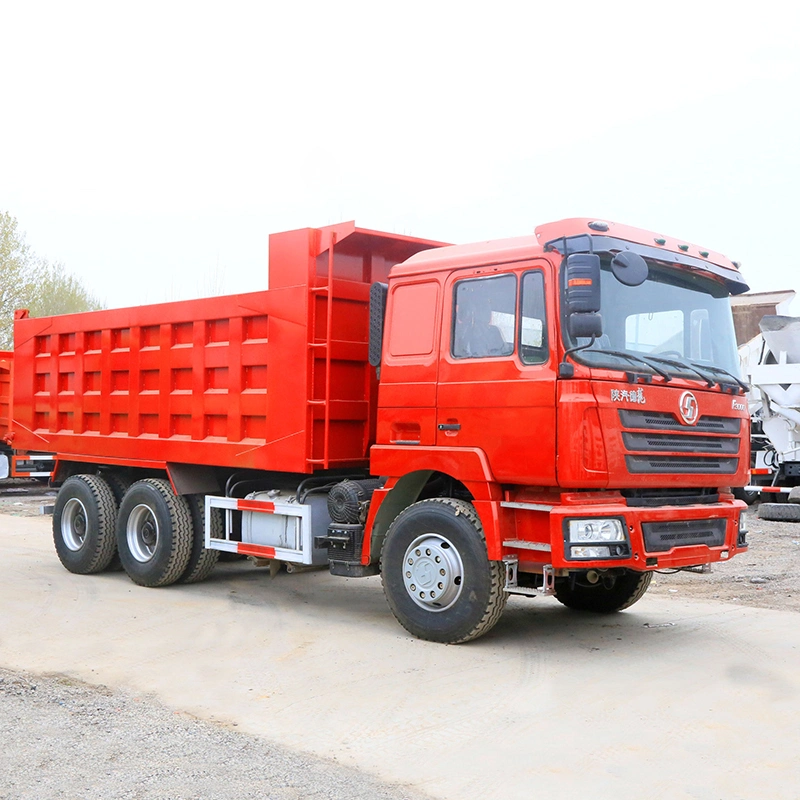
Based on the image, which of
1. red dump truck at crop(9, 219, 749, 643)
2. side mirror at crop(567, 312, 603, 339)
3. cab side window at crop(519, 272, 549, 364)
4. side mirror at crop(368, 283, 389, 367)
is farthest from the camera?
side mirror at crop(368, 283, 389, 367)

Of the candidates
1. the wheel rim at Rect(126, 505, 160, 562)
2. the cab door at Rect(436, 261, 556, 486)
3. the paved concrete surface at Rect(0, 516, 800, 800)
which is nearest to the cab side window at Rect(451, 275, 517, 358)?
the cab door at Rect(436, 261, 556, 486)

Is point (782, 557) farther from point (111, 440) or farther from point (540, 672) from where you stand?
point (111, 440)

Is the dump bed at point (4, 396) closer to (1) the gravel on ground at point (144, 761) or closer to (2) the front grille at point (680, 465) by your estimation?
(1) the gravel on ground at point (144, 761)

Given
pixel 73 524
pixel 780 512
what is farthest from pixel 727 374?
pixel 780 512

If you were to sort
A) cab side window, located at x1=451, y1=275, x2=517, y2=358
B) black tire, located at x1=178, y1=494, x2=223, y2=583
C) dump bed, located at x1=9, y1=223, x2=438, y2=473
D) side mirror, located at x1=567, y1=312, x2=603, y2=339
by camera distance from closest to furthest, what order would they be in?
1. side mirror, located at x1=567, y1=312, x2=603, y2=339
2. cab side window, located at x1=451, y1=275, x2=517, y2=358
3. dump bed, located at x1=9, y1=223, x2=438, y2=473
4. black tire, located at x1=178, y1=494, x2=223, y2=583

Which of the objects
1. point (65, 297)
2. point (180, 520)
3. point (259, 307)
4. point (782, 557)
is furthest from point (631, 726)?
point (65, 297)

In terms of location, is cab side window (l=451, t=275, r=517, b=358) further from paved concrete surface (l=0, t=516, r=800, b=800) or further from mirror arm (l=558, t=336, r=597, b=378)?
paved concrete surface (l=0, t=516, r=800, b=800)

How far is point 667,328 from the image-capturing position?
727 centimetres

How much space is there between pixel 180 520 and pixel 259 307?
2221mm

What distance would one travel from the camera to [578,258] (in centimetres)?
661

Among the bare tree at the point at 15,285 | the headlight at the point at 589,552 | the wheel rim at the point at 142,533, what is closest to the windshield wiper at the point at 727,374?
the headlight at the point at 589,552

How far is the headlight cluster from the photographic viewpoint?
6.61m

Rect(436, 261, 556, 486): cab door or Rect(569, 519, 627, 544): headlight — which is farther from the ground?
Rect(436, 261, 556, 486): cab door

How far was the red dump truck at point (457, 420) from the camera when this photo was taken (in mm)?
6742
